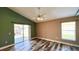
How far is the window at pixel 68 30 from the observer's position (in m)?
5.91

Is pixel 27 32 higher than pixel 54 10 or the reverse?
the reverse

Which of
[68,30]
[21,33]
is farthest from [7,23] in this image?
[68,30]

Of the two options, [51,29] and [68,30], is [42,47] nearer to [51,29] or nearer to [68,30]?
[68,30]

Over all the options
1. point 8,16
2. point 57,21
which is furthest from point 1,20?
point 57,21

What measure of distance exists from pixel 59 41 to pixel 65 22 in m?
1.53

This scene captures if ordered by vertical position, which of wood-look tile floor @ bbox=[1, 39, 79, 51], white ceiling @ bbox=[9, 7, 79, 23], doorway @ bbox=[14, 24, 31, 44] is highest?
white ceiling @ bbox=[9, 7, 79, 23]

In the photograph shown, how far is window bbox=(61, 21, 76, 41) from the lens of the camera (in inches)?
233

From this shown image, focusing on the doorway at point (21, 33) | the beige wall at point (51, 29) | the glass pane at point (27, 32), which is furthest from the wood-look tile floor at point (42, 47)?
the glass pane at point (27, 32)

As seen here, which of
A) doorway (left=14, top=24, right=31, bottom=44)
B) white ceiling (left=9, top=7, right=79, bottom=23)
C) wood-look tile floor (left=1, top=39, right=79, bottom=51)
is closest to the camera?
white ceiling (left=9, top=7, right=79, bottom=23)

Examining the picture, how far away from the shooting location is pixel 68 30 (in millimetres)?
6434

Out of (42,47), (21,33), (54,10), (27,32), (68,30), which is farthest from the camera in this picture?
(27,32)

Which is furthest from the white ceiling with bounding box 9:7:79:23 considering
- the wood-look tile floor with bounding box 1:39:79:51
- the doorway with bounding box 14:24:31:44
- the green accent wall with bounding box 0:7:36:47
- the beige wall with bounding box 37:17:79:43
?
the wood-look tile floor with bounding box 1:39:79:51

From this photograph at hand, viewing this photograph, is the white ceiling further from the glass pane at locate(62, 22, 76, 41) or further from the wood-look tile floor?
the wood-look tile floor
